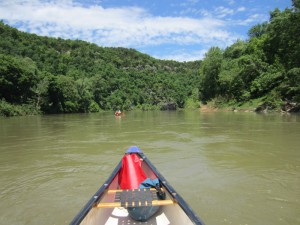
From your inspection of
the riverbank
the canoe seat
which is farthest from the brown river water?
the riverbank

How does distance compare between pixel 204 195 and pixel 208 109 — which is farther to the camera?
pixel 208 109

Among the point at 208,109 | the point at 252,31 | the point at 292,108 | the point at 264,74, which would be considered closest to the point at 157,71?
the point at 252,31

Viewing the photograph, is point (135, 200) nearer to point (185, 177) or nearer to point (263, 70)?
point (185, 177)

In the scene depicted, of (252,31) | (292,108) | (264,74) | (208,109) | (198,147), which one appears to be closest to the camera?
(198,147)

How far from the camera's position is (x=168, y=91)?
340 ft

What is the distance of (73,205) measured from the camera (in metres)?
5.05

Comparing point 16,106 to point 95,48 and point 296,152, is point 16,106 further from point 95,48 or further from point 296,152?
point 95,48

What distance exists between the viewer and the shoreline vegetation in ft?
116

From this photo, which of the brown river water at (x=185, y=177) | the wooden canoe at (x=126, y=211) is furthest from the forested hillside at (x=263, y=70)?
the wooden canoe at (x=126, y=211)

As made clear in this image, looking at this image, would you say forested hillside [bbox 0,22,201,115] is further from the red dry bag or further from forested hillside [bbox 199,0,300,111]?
the red dry bag

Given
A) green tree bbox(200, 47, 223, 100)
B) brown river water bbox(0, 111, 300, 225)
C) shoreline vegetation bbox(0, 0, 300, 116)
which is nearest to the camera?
brown river water bbox(0, 111, 300, 225)

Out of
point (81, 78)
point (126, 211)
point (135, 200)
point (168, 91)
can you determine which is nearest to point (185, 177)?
point (126, 211)

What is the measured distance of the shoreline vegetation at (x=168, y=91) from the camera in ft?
116

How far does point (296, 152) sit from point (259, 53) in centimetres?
3963
